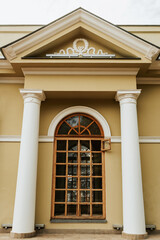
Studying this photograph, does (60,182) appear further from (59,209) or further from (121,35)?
(121,35)

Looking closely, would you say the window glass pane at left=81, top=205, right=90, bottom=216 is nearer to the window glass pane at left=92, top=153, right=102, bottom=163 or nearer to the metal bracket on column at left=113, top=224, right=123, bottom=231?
the metal bracket on column at left=113, top=224, right=123, bottom=231

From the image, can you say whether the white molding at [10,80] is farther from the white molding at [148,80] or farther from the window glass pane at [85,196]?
the window glass pane at [85,196]

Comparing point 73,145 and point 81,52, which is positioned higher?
point 81,52

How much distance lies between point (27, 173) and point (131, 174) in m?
2.66

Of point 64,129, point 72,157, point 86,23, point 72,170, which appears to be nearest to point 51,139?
point 64,129

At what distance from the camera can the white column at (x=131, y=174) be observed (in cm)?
549

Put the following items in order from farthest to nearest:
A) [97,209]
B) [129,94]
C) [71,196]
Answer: [71,196], [97,209], [129,94]

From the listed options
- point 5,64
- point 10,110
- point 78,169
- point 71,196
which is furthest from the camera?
point 10,110

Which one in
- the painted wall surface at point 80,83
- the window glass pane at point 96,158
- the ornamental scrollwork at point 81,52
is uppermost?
the ornamental scrollwork at point 81,52

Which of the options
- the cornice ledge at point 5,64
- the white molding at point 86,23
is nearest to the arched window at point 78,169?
the cornice ledge at point 5,64

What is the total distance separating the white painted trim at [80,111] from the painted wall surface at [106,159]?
135 mm

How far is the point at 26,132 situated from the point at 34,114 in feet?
1.80

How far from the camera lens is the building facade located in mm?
6191

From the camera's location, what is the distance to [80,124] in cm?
710
